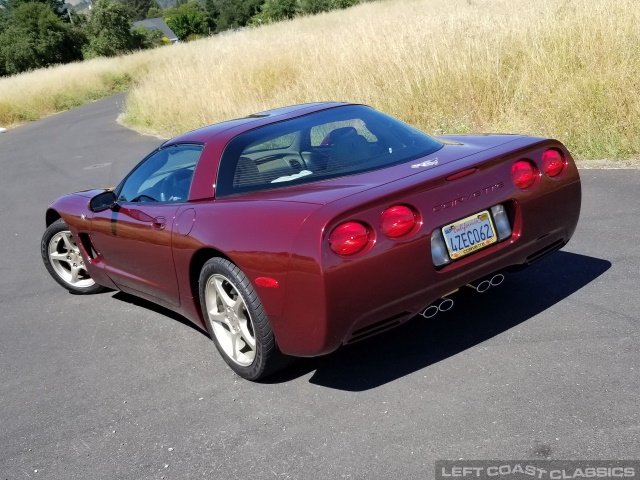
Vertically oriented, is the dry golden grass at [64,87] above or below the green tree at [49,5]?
below

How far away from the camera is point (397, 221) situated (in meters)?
3.61

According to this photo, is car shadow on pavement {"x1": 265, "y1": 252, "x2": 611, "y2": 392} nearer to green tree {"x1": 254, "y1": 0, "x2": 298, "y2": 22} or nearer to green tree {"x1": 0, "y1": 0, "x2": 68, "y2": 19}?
green tree {"x1": 254, "y1": 0, "x2": 298, "y2": 22}

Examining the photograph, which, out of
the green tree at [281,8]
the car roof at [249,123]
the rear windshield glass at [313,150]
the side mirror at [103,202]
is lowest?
the green tree at [281,8]

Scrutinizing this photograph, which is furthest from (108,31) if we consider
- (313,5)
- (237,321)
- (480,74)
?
(237,321)

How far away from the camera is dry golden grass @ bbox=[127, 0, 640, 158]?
336 inches

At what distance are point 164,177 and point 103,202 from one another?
58cm

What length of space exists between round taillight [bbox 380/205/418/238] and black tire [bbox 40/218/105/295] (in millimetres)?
3378

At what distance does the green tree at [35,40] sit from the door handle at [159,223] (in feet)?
211

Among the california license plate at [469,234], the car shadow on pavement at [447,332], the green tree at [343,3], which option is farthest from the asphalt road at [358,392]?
the green tree at [343,3]

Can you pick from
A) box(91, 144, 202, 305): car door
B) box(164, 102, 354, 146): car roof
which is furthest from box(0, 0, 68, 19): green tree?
box(164, 102, 354, 146): car roof

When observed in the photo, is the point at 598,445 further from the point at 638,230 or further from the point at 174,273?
the point at 638,230

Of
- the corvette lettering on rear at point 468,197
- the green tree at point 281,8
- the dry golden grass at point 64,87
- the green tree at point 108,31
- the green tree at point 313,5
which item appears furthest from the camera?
the green tree at point 108,31

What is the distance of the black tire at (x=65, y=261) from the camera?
6309 mm

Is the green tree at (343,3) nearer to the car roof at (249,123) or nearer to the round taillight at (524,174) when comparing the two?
the car roof at (249,123)
